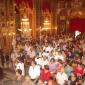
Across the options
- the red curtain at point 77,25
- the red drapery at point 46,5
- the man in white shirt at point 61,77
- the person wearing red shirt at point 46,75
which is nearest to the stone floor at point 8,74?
the person wearing red shirt at point 46,75

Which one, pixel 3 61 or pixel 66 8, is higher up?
pixel 66 8

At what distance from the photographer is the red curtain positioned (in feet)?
112

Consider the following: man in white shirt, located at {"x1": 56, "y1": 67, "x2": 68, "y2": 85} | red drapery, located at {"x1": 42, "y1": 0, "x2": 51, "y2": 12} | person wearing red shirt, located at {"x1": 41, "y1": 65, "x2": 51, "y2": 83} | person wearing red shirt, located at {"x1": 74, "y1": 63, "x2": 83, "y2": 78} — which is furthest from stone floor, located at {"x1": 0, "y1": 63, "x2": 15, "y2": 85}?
red drapery, located at {"x1": 42, "y1": 0, "x2": 51, "y2": 12}

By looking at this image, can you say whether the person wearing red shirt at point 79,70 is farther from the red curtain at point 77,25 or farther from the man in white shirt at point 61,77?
the red curtain at point 77,25

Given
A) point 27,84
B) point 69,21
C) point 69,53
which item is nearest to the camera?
point 27,84

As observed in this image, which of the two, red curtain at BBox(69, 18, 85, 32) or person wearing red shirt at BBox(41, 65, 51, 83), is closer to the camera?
person wearing red shirt at BBox(41, 65, 51, 83)

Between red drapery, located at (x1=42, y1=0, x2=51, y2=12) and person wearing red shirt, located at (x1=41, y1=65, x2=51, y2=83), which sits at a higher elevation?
red drapery, located at (x1=42, y1=0, x2=51, y2=12)

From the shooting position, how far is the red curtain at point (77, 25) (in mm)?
34281

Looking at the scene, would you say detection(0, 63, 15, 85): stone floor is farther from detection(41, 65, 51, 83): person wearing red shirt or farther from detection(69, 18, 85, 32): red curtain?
detection(69, 18, 85, 32): red curtain

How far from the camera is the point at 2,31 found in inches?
1062

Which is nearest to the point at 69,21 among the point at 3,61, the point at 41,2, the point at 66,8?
the point at 66,8

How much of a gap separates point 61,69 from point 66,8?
21.3 metres

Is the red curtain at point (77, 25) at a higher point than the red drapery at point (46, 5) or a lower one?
lower

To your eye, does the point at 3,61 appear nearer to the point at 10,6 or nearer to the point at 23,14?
the point at 10,6
